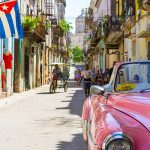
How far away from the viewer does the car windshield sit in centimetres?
513

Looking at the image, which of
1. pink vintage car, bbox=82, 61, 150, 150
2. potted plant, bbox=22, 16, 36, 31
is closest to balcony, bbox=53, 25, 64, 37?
potted plant, bbox=22, 16, 36, 31

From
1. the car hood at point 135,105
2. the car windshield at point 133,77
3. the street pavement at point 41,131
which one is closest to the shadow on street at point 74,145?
the street pavement at point 41,131

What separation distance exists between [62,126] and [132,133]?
7.08 meters

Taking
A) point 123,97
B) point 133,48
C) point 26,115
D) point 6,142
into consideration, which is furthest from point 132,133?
point 133,48

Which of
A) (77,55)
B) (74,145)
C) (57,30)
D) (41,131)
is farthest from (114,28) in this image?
(77,55)

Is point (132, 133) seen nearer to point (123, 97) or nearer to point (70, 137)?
point (123, 97)

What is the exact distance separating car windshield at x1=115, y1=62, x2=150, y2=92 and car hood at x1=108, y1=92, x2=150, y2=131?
497 mm

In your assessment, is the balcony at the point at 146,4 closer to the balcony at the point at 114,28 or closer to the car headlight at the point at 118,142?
the balcony at the point at 114,28

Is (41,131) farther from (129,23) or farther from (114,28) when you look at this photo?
(114,28)

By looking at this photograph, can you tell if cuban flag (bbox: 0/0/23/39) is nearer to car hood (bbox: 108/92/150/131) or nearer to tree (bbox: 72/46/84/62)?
car hood (bbox: 108/92/150/131)

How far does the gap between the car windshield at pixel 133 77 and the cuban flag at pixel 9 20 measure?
33.7 ft

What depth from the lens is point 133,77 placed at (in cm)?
554

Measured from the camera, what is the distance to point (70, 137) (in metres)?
8.72

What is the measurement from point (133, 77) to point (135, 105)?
1.58 m
